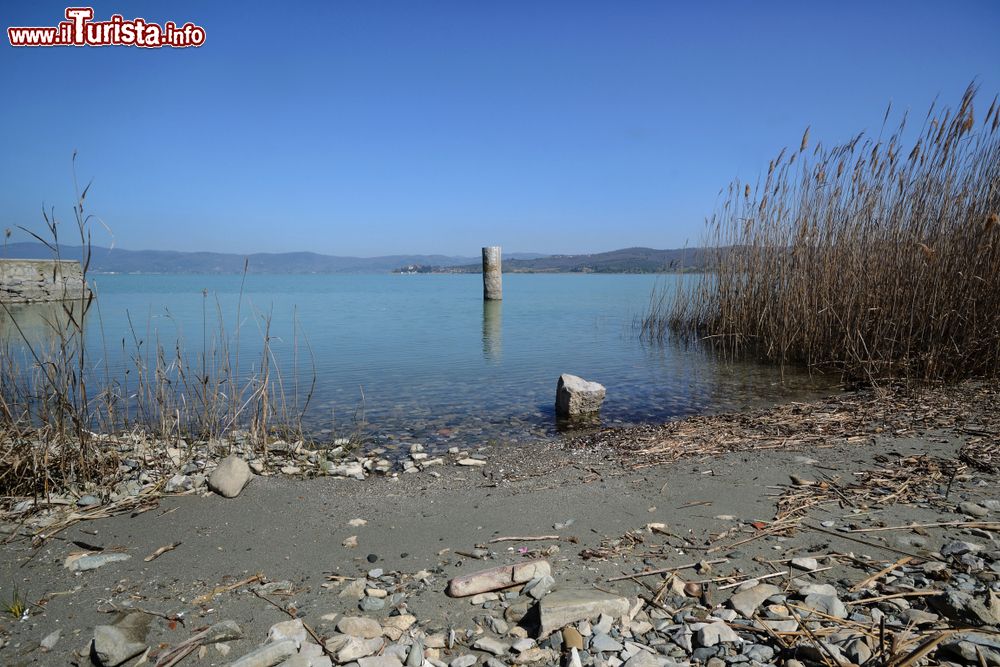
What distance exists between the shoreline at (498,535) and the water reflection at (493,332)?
208 inches

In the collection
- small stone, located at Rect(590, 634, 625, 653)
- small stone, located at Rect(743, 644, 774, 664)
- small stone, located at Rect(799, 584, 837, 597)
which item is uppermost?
small stone, located at Rect(799, 584, 837, 597)

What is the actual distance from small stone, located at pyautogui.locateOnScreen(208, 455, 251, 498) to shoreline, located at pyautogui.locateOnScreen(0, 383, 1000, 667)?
0.19 ft

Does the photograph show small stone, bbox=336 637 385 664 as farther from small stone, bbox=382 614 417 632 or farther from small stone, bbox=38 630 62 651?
small stone, bbox=38 630 62 651

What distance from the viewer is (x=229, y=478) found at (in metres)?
3.44

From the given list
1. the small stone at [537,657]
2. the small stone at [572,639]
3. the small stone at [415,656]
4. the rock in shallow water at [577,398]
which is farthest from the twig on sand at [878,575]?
the rock in shallow water at [577,398]

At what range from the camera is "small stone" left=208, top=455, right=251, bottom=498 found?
11.1 ft

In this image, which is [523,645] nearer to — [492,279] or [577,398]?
[577,398]

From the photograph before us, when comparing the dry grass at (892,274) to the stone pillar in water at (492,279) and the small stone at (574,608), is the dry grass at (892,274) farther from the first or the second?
the stone pillar in water at (492,279)

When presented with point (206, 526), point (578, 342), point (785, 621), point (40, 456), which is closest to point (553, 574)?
point (785, 621)

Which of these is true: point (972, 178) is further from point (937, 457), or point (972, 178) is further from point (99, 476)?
point (99, 476)

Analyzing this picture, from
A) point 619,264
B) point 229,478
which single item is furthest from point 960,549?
point 619,264

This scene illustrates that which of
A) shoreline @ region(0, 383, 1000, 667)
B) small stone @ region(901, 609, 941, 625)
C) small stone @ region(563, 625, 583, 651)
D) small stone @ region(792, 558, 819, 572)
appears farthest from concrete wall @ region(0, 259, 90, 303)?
small stone @ region(901, 609, 941, 625)

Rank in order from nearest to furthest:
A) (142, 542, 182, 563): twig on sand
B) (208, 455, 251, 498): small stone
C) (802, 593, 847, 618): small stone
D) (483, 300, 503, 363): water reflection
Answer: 1. (802, 593, 847, 618): small stone
2. (142, 542, 182, 563): twig on sand
3. (208, 455, 251, 498): small stone
4. (483, 300, 503, 363): water reflection

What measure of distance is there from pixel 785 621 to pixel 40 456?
404 centimetres
